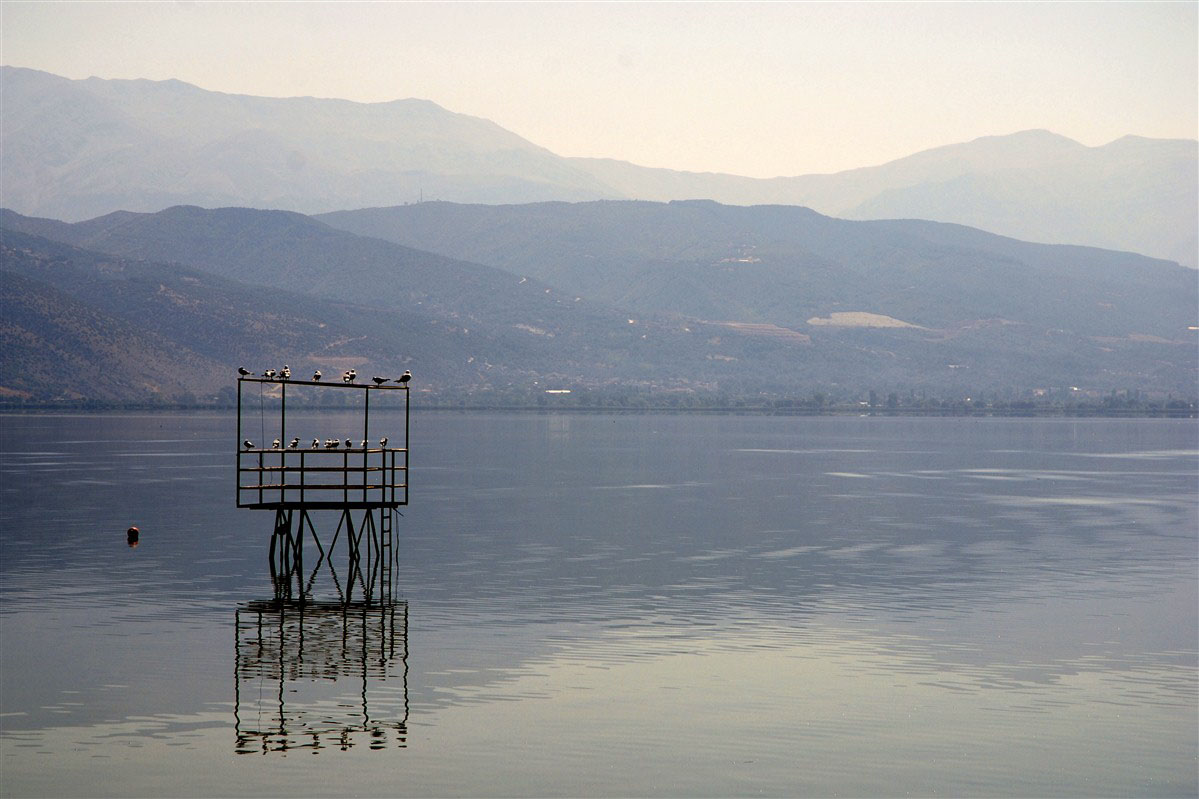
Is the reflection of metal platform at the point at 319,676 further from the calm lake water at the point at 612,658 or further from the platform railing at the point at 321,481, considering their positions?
the platform railing at the point at 321,481

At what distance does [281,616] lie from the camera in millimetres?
45969

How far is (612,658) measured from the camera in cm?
3938

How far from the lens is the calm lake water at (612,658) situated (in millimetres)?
28594

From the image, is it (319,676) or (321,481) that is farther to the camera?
(321,481)

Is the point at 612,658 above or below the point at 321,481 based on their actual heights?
above

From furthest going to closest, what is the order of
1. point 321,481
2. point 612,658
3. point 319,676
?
point 321,481 < point 612,658 < point 319,676

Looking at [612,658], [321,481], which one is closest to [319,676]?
[612,658]

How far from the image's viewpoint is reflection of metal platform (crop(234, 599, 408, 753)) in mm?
30734

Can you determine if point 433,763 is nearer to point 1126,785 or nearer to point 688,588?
point 1126,785

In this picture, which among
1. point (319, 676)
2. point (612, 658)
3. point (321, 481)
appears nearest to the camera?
point (319, 676)

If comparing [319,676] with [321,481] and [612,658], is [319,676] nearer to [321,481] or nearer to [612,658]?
[612,658]

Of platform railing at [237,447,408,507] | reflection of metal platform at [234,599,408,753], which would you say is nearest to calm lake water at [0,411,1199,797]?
reflection of metal platform at [234,599,408,753]

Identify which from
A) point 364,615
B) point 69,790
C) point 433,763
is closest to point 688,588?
point 364,615

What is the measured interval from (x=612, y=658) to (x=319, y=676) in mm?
7466
